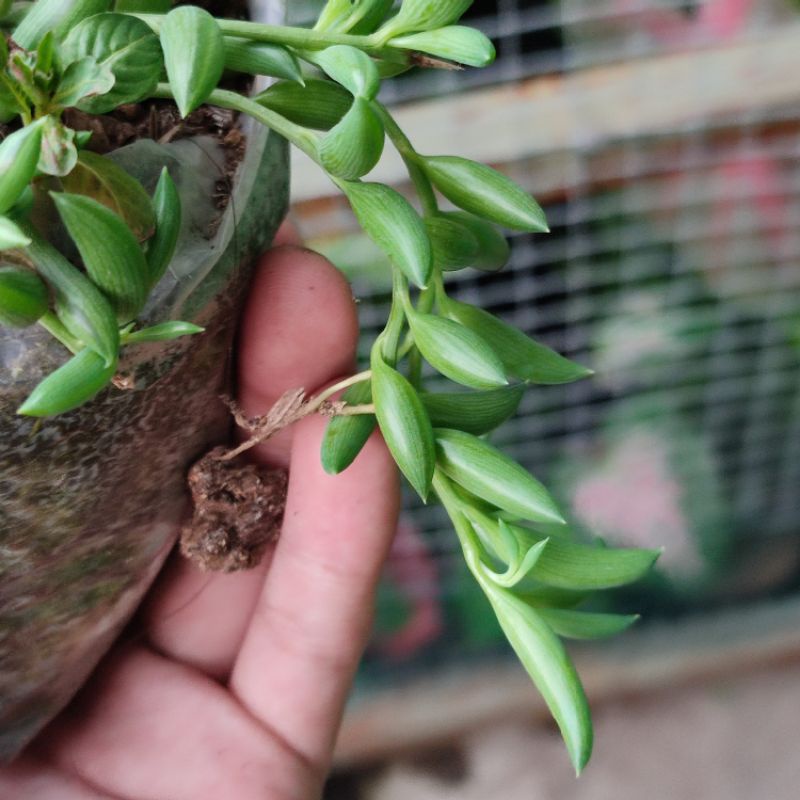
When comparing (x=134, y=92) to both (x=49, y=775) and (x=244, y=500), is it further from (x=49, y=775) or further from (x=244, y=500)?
(x=49, y=775)

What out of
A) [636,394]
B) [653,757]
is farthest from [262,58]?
[653,757]

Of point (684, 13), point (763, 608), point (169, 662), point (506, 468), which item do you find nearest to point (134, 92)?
point (506, 468)

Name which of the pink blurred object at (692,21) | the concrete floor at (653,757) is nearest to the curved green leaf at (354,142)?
the pink blurred object at (692,21)

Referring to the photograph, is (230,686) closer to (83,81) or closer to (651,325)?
(83,81)

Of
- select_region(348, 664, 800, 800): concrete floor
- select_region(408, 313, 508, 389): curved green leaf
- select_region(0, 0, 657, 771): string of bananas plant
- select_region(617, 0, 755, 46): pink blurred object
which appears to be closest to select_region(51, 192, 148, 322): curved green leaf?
select_region(0, 0, 657, 771): string of bananas plant

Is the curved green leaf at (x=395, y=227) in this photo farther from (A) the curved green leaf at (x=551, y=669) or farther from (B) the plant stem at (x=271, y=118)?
(A) the curved green leaf at (x=551, y=669)

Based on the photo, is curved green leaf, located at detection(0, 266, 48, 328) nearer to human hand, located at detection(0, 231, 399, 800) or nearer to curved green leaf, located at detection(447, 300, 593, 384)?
curved green leaf, located at detection(447, 300, 593, 384)
